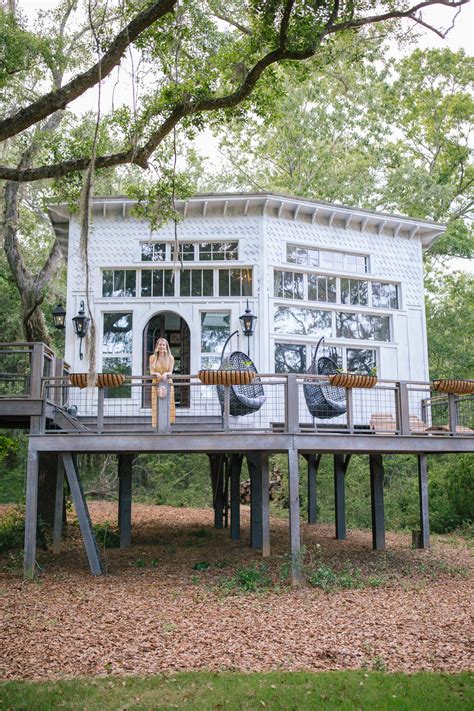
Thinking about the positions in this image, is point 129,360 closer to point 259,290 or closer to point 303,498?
point 259,290

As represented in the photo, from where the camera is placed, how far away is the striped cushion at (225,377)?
33.9 feet

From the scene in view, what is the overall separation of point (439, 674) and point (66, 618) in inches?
162

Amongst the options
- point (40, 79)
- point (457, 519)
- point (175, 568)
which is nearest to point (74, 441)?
point (175, 568)

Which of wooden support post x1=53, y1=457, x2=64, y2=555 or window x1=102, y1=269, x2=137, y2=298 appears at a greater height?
window x1=102, y1=269, x2=137, y2=298

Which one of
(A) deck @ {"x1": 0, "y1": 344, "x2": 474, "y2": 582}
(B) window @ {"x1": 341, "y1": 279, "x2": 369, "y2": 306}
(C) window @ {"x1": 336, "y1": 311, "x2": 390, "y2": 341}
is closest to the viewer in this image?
(A) deck @ {"x1": 0, "y1": 344, "x2": 474, "y2": 582}

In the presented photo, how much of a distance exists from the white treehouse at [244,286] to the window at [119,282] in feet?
0.06

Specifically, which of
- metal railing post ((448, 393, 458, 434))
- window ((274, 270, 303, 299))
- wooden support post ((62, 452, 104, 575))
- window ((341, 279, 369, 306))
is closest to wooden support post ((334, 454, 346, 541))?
window ((341, 279, 369, 306))

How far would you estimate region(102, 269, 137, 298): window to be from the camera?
14.4 metres

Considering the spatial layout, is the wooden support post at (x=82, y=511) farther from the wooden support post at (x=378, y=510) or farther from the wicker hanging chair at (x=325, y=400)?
the wooden support post at (x=378, y=510)

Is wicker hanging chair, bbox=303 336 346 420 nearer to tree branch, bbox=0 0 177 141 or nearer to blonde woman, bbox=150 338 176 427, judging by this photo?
blonde woman, bbox=150 338 176 427

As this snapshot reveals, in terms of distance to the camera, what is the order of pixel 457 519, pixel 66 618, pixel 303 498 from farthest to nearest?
1. pixel 303 498
2. pixel 457 519
3. pixel 66 618

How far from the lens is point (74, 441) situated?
10750mm

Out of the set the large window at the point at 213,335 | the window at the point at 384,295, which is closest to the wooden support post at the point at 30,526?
the large window at the point at 213,335

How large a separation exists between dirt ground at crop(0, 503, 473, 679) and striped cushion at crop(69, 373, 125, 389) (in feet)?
8.97
